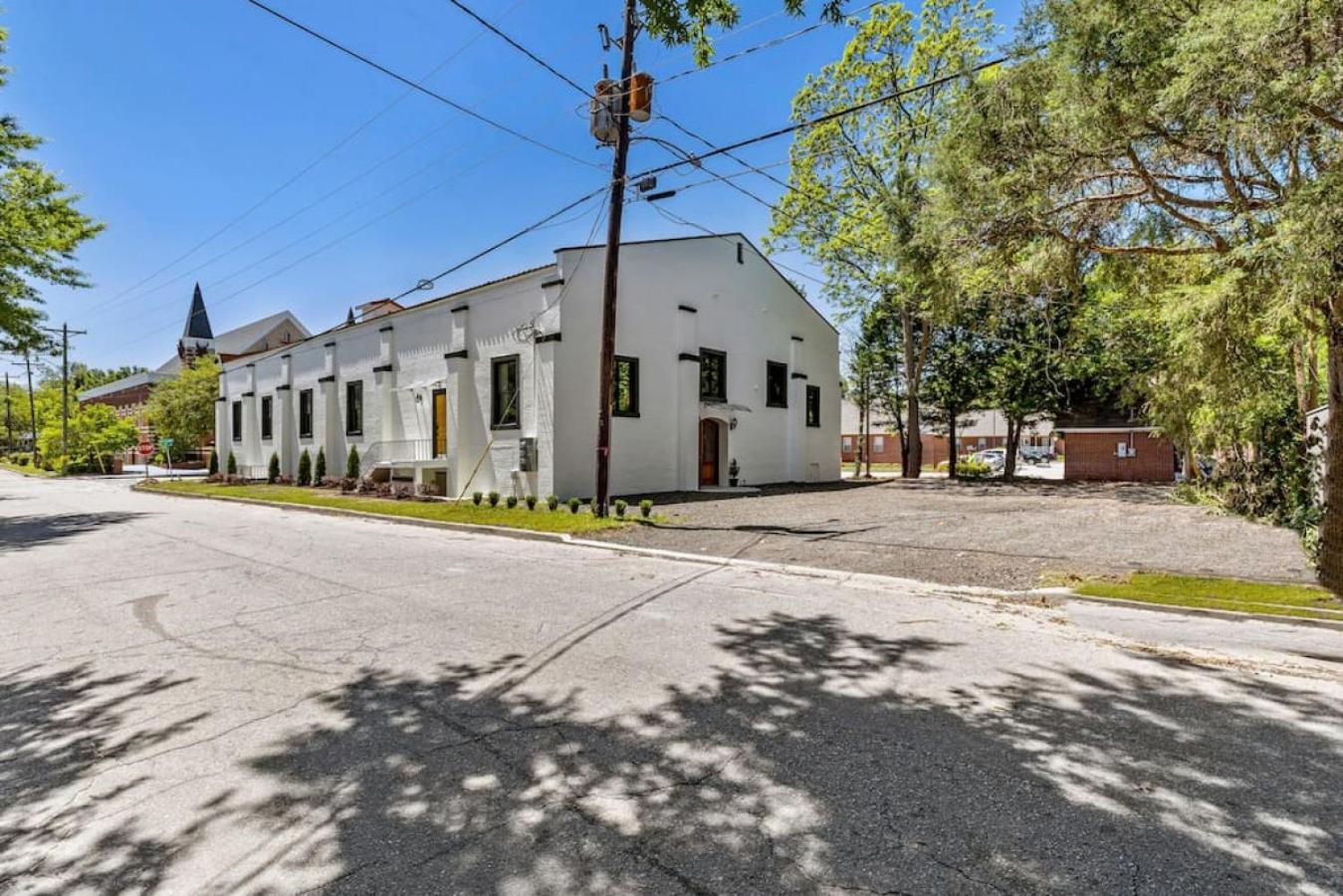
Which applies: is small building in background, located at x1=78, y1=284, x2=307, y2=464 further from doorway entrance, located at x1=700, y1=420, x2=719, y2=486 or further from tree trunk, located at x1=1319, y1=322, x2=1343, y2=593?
tree trunk, located at x1=1319, y1=322, x2=1343, y2=593

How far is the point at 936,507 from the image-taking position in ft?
55.0

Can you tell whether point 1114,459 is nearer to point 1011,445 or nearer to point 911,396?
point 1011,445

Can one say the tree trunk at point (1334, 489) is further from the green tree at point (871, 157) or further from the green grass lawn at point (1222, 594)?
the green tree at point (871, 157)

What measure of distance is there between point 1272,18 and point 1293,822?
6.83 m

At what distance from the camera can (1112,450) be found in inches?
1151

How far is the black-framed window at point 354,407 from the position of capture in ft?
83.8

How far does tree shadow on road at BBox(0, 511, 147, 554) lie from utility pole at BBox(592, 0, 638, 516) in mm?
9892

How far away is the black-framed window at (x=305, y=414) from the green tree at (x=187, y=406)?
2234cm

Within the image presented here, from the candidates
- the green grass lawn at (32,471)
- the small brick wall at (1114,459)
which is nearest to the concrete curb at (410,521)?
the small brick wall at (1114,459)

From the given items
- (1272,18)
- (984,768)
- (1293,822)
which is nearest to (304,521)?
(984,768)

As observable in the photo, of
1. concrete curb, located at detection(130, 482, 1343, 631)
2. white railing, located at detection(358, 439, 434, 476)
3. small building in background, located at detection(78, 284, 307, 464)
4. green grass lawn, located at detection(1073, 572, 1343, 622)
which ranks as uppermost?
small building in background, located at detection(78, 284, 307, 464)

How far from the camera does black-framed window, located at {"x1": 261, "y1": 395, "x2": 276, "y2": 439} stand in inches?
1248

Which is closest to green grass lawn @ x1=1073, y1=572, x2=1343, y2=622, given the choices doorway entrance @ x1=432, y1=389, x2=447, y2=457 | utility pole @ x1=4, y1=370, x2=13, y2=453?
doorway entrance @ x1=432, y1=389, x2=447, y2=457

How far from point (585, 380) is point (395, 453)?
29.3 ft
